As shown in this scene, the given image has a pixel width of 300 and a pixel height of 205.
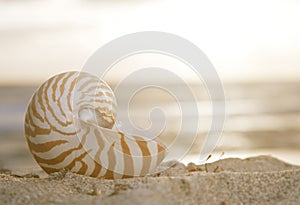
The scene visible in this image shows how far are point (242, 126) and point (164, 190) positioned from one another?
777cm

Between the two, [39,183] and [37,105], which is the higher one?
[37,105]

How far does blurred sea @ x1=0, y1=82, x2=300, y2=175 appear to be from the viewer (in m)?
6.91

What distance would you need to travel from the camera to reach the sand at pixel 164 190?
2.80m

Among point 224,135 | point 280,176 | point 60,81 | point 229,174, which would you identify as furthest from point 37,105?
point 224,135

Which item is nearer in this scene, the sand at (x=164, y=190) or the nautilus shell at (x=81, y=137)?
the sand at (x=164, y=190)

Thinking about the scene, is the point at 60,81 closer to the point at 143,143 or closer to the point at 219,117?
the point at 143,143

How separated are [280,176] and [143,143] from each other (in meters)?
1.03

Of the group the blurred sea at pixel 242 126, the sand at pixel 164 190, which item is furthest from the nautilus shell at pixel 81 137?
the blurred sea at pixel 242 126

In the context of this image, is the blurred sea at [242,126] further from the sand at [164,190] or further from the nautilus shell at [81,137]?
the sand at [164,190]

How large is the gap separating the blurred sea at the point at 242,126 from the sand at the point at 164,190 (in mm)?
1795

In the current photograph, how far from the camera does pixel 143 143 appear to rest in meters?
3.79

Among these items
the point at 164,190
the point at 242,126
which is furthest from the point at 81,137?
the point at 242,126

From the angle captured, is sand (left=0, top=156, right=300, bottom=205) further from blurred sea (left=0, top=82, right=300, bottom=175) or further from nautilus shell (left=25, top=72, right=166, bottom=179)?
blurred sea (left=0, top=82, right=300, bottom=175)

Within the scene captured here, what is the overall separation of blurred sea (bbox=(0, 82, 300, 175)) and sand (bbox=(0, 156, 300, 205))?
1.80m
